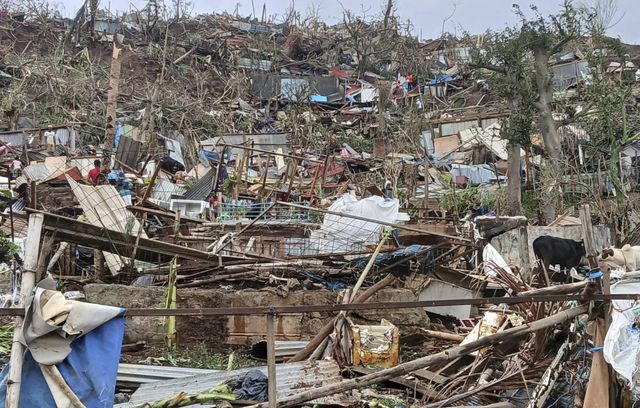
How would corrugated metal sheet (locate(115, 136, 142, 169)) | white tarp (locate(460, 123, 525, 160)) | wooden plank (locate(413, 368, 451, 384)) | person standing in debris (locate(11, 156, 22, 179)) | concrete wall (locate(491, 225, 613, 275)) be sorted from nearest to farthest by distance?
wooden plank (locate(413, 368, 451, 384))
concrete wall (locate(491, 225, 613, 275))
person standing in debris (locate(11, 156, 22, 179))
corrugated metal sheet (locate(115, 136, 142, 169))
white tarp (locate(460, 123, 525, 160))

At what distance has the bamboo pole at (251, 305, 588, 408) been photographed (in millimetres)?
3822

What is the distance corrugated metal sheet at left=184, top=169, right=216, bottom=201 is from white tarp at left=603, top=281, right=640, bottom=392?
34.2ft

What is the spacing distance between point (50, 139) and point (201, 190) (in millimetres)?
6618

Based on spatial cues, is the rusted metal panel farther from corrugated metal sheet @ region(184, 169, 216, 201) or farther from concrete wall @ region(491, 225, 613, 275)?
corrugated metal sheet @ region(184, 169, 216, 201)

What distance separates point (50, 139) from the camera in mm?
18094

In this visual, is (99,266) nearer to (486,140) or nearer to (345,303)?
(345,303)

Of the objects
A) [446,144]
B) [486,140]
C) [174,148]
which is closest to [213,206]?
[174,148]

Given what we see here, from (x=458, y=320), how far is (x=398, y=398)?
3347 millimetres

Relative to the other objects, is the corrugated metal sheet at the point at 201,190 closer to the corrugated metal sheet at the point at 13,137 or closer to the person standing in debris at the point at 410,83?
the corrugated metal sheet at the point at 13,137

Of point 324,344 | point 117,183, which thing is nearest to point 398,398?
point 324,344

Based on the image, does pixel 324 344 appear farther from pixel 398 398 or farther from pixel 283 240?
pixel 283 240

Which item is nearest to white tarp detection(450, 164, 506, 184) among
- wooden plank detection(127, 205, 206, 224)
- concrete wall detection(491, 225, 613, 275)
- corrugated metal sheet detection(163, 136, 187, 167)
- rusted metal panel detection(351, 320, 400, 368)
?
concrete wall detection(491, 225, 613, 275)

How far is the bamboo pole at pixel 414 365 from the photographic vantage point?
3.82 m

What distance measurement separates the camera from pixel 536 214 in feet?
55.6
